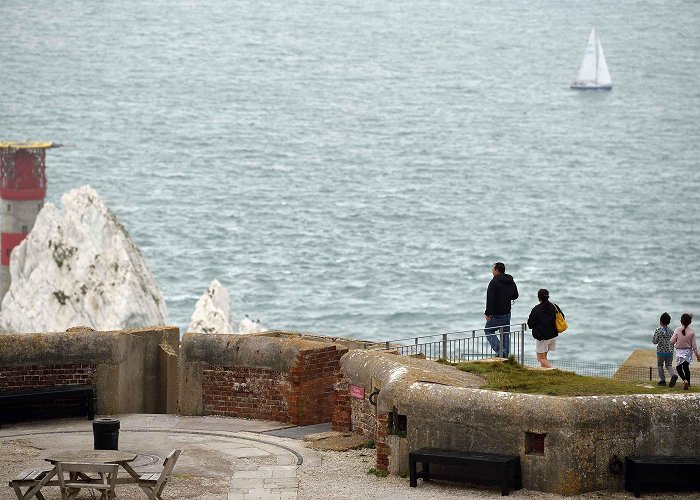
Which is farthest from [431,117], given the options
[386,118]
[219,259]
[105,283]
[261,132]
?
[105,283]

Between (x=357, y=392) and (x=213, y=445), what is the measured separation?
6.44 ft

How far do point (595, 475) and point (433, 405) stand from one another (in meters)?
1.97

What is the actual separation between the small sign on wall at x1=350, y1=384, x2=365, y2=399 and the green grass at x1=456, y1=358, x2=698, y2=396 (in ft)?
4.41

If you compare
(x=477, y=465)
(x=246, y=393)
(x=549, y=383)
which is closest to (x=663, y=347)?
(x=549, y=383)

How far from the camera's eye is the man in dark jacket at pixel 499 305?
891 inches

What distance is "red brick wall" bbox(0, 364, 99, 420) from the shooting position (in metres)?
21.7

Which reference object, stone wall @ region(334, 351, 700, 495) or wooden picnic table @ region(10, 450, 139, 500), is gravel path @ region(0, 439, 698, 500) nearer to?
stone wall @ region(334, 351, 700, 495)

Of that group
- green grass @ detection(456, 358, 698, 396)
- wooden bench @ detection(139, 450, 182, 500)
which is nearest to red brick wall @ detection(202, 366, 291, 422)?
green grass @ detection(456, 358, 698, 396)

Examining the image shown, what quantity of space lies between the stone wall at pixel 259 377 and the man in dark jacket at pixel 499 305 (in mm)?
2297

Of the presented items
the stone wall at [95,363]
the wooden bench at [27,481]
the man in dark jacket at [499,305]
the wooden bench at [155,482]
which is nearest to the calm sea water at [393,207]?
the man in dark jacket at [499,305]

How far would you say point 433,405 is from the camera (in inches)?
711

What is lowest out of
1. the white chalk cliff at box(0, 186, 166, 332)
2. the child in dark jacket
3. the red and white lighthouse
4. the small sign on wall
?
the small sign on wall

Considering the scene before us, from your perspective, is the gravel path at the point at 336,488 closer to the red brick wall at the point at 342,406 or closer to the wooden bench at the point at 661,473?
the wooden bench at the point at 661,473

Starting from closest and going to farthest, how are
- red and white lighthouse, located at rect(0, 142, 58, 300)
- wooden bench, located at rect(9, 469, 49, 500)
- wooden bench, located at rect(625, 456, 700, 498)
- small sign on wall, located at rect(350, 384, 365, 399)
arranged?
wooden bench, located at rect(9, 469, 49, 500) < wooden bench, located at rect(625, 456, 700, 498) < small sign on wall, located at rect(350, 384, 365, 399) < red and white lighthouse, located at rect(0, 142, 58, 300)
